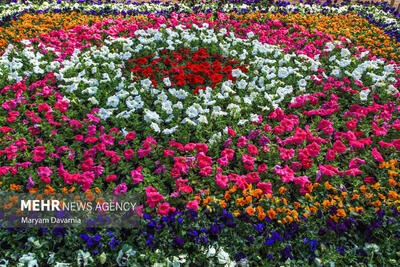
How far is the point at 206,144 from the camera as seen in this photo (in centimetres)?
398

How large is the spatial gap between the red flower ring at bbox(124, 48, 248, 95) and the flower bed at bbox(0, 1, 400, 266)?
30 mm

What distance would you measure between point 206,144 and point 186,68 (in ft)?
6.44

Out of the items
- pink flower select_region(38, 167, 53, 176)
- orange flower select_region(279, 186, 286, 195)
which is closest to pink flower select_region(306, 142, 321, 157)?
orange flower select_region(279, 186, 286, 195)

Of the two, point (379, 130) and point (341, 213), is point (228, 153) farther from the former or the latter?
point (379, 130)

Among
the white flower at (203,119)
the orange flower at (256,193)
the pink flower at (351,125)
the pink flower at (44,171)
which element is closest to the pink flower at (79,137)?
the pink flower at (44,171)

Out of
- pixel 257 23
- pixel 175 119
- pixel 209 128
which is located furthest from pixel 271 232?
pixel 257 23

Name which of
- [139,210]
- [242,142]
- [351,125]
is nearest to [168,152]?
[139,210]

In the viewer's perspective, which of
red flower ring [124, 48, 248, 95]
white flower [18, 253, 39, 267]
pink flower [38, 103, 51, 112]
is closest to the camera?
white flower [18, 253, 39, 267]

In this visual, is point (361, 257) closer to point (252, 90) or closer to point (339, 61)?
point (252, 90)

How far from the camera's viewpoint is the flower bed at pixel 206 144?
290 centimetres

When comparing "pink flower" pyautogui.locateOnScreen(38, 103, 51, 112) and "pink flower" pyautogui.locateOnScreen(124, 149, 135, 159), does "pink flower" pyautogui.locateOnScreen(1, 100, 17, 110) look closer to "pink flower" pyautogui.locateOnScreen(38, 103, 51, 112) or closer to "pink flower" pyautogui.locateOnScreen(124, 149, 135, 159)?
"pink flower" pyautogui.locateOnScreen(38, 103, 51, 112)

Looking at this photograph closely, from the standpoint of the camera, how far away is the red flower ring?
511 cm

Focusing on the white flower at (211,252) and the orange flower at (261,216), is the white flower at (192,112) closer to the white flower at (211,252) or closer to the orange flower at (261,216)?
the orange flower at (261,216)

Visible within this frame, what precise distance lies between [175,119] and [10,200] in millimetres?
2332
